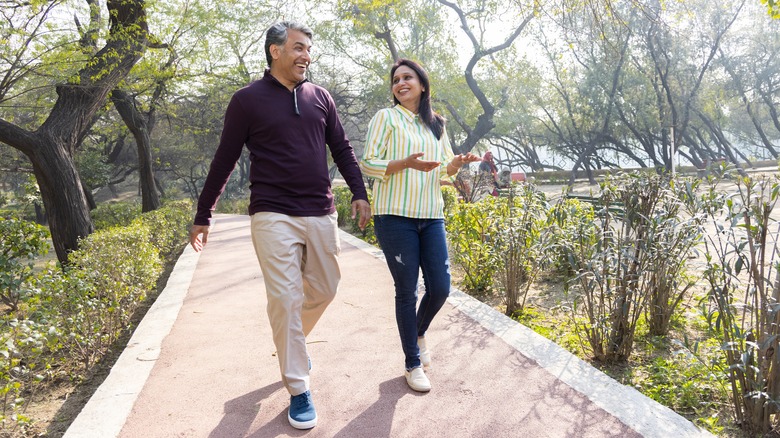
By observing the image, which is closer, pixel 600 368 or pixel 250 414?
pixel 250 414

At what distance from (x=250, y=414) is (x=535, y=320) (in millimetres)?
2649

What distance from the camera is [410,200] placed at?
3.09m

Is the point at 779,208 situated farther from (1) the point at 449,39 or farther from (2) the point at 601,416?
(1) the point at 449,39

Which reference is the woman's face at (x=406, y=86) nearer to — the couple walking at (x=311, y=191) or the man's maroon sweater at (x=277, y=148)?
the couple walking at (x=311, y=191)

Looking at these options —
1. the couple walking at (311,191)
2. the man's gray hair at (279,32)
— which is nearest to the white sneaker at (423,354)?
the couple walking at (311,191)

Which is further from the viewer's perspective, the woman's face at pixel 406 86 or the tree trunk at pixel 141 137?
the tree trunk at pixel 141 137

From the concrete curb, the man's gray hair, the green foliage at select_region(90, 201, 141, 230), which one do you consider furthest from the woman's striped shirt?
the green foliage at select_region(90, 201, 141, 230)

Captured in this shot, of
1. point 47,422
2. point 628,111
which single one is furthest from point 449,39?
point 47,422

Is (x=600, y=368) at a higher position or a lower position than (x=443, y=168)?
lower

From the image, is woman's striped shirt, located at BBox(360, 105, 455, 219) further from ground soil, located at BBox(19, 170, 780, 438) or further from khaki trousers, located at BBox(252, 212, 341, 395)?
ground soil, located at BBox(19, 170, 780, 438)

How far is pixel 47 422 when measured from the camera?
11.7ft

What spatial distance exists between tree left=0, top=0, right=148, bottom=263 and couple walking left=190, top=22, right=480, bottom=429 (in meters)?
6.86

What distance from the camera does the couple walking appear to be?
9.34 ft

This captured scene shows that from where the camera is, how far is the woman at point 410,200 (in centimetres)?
309
